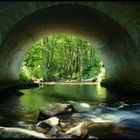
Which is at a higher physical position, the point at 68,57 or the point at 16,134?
the point at 68,57

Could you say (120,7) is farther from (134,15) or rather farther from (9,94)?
(9,94)

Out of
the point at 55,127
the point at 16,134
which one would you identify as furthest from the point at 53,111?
the point at 16,134

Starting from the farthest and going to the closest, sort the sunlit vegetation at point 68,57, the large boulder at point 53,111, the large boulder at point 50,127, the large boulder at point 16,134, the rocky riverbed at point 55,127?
1. the sunlit vegetation at point 68,57
2. the large boulder at point 53,111
3. the large boulder at point 50,127
4. the rocky riverbed at point 55,127
5. the large boulder at point 16,134

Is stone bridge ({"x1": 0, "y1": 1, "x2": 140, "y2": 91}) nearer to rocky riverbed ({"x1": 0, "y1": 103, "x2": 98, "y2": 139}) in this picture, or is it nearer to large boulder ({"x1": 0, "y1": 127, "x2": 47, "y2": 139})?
rocky riverbed ({"x1": 0, "y1": 103, "x2": 98, "y2": 139})

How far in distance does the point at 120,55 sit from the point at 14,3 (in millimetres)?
6950

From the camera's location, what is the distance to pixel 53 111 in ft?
31.5

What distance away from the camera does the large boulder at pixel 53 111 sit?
30.7 ft

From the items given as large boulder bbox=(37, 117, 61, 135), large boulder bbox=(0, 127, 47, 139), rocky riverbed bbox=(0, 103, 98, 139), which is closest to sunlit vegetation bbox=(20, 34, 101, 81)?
rocky riverbed bbox=(0, 103, 98, 139)

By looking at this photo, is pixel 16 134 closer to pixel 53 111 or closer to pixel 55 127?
pixel 55 127

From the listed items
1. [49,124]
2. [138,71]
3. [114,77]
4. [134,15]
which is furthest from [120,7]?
[114,77]

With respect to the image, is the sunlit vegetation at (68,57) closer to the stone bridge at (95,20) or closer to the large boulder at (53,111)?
the stone bridge at (95,20)

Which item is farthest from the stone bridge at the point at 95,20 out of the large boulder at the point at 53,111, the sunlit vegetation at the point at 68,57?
the sunlit vegetation at the point at 68,57

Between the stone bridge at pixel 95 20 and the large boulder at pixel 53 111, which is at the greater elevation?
the stone bridge at pixel 95 20

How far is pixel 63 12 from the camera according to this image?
11359 mm
